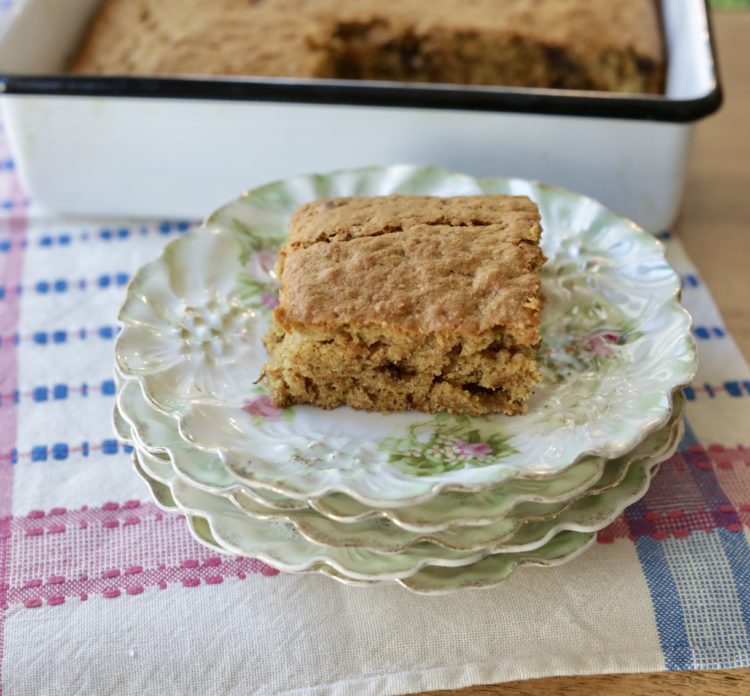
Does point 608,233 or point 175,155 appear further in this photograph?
point 175,155

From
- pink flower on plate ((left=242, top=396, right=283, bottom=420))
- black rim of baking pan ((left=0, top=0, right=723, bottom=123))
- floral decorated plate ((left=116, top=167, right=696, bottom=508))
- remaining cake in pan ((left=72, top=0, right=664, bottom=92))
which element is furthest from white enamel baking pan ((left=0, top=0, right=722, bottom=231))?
pink flower on plate ((left=242, top=396, right=283, bottom=420))

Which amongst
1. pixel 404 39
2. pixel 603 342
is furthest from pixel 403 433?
pixel 404 39

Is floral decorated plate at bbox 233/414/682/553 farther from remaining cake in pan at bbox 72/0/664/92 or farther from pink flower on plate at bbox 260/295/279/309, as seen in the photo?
remaining cake in pan at bbox 72/0/664/92

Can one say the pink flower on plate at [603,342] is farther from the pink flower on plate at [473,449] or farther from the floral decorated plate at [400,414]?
the pink flower on plate at [473,449]

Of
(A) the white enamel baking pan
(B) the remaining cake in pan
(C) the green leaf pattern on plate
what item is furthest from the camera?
(B) the remaining cake in pan

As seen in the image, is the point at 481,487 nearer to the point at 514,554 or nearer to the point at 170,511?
the point at 514,554

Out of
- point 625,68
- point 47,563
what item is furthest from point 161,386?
point 625,68

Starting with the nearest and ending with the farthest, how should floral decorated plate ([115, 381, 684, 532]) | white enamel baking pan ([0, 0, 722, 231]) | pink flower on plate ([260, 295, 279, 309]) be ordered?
floral decorated plate ([115, 381, 684, 532]) < pink flower on plate ([260, 295, 279, 309]) < white enamel baking pan ([0, 0, 722, 231])

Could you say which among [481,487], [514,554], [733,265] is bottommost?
[733,265]
